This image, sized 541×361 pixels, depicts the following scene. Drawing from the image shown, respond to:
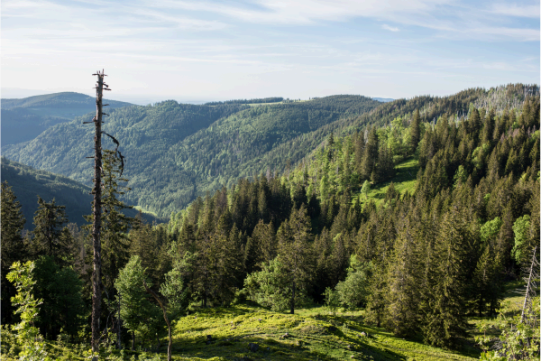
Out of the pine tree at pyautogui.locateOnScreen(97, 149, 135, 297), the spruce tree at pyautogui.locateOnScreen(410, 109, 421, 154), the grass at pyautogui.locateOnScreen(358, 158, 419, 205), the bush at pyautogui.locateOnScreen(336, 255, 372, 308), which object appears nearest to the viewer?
the pine tree at pyautogui.locateOnScreen(97, 149, 135, 297)

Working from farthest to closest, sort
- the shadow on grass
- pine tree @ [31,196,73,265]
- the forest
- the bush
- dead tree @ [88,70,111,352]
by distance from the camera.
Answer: the bush
pine tree @ [31,196,73,265]
the forest
the shadow on grass
dead tree @ [88,70,111,352]

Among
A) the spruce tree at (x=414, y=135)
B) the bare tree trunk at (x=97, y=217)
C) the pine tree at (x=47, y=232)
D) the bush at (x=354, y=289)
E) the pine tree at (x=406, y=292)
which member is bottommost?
the bush at (x=354, y=289)

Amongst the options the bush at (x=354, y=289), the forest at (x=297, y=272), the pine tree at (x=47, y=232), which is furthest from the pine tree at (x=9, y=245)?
the bush at (x=354, y=289)

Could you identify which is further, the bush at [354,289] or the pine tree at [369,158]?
the pine tree at [369,158]

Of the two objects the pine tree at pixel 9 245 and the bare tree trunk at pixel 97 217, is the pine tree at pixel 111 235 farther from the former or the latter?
the bare tree trunk at pixel 97 217

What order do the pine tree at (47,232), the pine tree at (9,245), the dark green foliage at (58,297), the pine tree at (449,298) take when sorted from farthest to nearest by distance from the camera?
the pine tree at (47,232) → the pine tree at (449,298) → the pine tree at (9,245) → the dark green foliage at (58,297)

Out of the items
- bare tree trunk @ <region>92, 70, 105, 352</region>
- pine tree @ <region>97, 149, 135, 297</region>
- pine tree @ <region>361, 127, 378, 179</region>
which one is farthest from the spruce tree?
bare tree trunk @ <region>92, 70, 105, 352</region>

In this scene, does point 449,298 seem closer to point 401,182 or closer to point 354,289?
point 354,289

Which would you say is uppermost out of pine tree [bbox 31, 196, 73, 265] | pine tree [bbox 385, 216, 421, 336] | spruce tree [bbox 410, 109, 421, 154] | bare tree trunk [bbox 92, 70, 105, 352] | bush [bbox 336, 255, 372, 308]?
spruce tree [bbox 410, 109, 421, 154]

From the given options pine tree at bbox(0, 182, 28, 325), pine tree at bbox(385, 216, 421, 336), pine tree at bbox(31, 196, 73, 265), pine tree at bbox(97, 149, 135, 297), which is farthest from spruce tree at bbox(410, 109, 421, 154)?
pine tree at bbox(0, 182, 28, 325)

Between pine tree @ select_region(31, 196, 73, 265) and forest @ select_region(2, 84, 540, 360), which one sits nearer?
forest @ select_region(2, 84, 540, 360)

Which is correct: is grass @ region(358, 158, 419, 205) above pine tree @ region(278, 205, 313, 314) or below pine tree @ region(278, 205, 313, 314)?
above

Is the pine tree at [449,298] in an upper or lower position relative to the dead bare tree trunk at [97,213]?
lower

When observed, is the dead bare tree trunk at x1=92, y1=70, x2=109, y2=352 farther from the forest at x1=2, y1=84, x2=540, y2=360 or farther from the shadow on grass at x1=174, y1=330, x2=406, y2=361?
the shadow on grass at x1=174, y1=330, x2=406, y2=361
